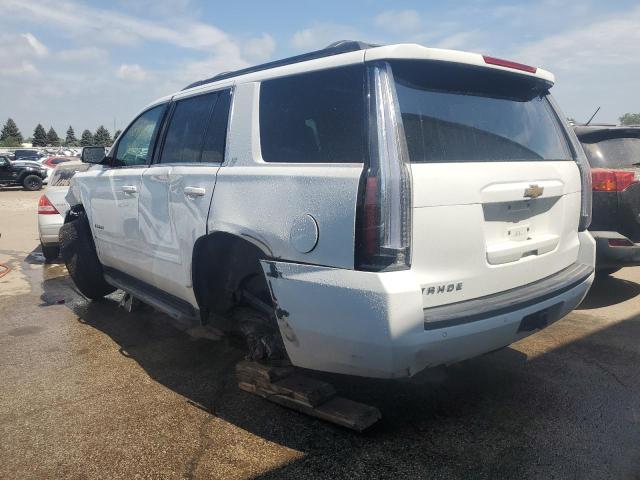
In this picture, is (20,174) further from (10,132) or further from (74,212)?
(10,132)

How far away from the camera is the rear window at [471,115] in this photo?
248 centimetres

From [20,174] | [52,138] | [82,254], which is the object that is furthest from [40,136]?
[82,254]

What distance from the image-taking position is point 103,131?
92312 millimetres

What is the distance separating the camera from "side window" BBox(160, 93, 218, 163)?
3.53m

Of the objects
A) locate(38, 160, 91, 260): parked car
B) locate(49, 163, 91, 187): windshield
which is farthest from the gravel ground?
locate(49, 163, 91, 187): windshield

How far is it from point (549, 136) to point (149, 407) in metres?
2.93

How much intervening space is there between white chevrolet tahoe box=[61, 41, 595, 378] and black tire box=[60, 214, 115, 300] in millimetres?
1937

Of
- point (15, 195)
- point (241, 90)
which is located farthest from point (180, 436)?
point (15, 195)

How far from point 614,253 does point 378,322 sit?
11.3 ft

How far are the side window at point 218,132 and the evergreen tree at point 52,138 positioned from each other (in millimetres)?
104786

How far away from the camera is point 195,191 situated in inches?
128

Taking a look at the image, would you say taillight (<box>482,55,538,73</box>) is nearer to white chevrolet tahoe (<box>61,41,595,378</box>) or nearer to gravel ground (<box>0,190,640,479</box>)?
white chevrolet tahoe (<box>61,41,595,378</box>)

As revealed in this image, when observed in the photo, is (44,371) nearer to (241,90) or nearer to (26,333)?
(26,333)

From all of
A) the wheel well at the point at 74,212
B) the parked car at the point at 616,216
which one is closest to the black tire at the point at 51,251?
the wheel well at the point at 74,212
